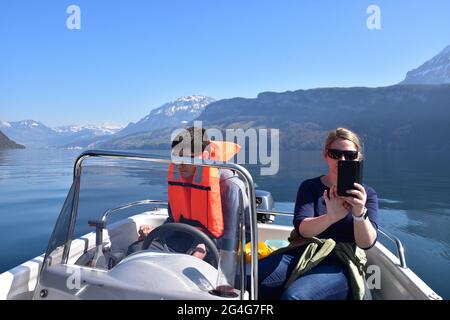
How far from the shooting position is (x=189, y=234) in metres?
2.27

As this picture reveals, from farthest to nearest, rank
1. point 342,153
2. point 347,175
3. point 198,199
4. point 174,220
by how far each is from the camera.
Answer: point 174,220
point 198,199
point 342,153
point 347,175

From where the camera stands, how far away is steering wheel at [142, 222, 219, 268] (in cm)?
209

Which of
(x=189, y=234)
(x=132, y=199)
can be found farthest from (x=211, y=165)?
(x=132, y=199)

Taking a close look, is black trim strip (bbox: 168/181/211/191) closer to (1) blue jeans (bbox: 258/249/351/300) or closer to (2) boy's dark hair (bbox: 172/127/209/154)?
(2) boy's dark hair (bbox: 172/127/209/154)

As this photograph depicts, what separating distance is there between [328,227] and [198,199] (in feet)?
3.09

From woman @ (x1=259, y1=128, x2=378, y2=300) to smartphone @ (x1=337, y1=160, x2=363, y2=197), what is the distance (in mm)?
29

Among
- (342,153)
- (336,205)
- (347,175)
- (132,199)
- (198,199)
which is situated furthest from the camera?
(132,199)

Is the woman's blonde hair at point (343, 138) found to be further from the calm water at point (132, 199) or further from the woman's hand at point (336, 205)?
the calm water at point (132, 199)

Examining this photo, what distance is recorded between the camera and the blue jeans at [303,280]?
2.19 m

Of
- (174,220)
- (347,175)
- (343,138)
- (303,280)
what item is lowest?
(303,280)

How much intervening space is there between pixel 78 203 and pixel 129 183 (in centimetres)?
93

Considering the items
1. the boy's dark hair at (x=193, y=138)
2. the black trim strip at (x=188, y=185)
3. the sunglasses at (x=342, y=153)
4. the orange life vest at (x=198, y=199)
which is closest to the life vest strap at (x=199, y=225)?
the orange life vest at (x=198, y=199)

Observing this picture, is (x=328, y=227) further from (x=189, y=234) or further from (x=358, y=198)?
(x=189, y=234)

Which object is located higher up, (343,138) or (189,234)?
(343,138)
